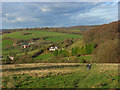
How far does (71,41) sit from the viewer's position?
76875 millimetres

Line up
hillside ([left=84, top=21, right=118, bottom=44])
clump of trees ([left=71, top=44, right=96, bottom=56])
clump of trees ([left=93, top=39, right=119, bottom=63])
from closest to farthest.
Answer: clump of trees ([left=93, top=39, right=119, bottom=63])
hillside ([left=84, top=21, right=118, bottom=44])
clump of trees ([left=71, top=44, right=96, bottom=56])

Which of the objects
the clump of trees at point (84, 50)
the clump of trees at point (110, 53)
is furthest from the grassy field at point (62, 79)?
the clump of trees at point (84, 50)

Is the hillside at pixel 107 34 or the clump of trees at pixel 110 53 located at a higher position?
the hillside at pixel 107 34

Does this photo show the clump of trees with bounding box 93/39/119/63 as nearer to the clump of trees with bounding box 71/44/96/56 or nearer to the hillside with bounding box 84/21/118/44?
the hillside with bounding box 84/21/118/44

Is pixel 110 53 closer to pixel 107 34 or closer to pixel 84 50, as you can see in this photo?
pixel 107 34

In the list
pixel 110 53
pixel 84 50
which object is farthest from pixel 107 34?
pixel 84 50

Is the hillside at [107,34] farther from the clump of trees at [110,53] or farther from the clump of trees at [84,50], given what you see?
the clump of trees at [110,53]

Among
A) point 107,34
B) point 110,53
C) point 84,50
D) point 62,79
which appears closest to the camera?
point 62,79

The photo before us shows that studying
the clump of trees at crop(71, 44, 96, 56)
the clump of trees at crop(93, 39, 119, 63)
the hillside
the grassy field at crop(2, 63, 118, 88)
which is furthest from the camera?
the clump of trees at crop(71, 44, 96, 56)

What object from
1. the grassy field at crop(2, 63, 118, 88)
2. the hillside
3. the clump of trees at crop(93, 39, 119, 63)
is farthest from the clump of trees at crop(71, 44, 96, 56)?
the grassy field at crop(2, 63, 118, 88)

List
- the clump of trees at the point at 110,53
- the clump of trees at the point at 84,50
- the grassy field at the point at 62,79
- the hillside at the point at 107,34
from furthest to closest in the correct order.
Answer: the clump of trees at the point at 84,50 → the hillside at the point at 107,34 → the clump of trees at the point at 110,53 → the grassy field at the point at 62,79

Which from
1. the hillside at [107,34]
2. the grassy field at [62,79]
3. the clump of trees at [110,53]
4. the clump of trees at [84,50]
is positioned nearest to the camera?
the grassy field at [62,79]

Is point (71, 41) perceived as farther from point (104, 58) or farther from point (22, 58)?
point (104, 58)

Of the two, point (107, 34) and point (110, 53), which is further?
point (107, 34)
